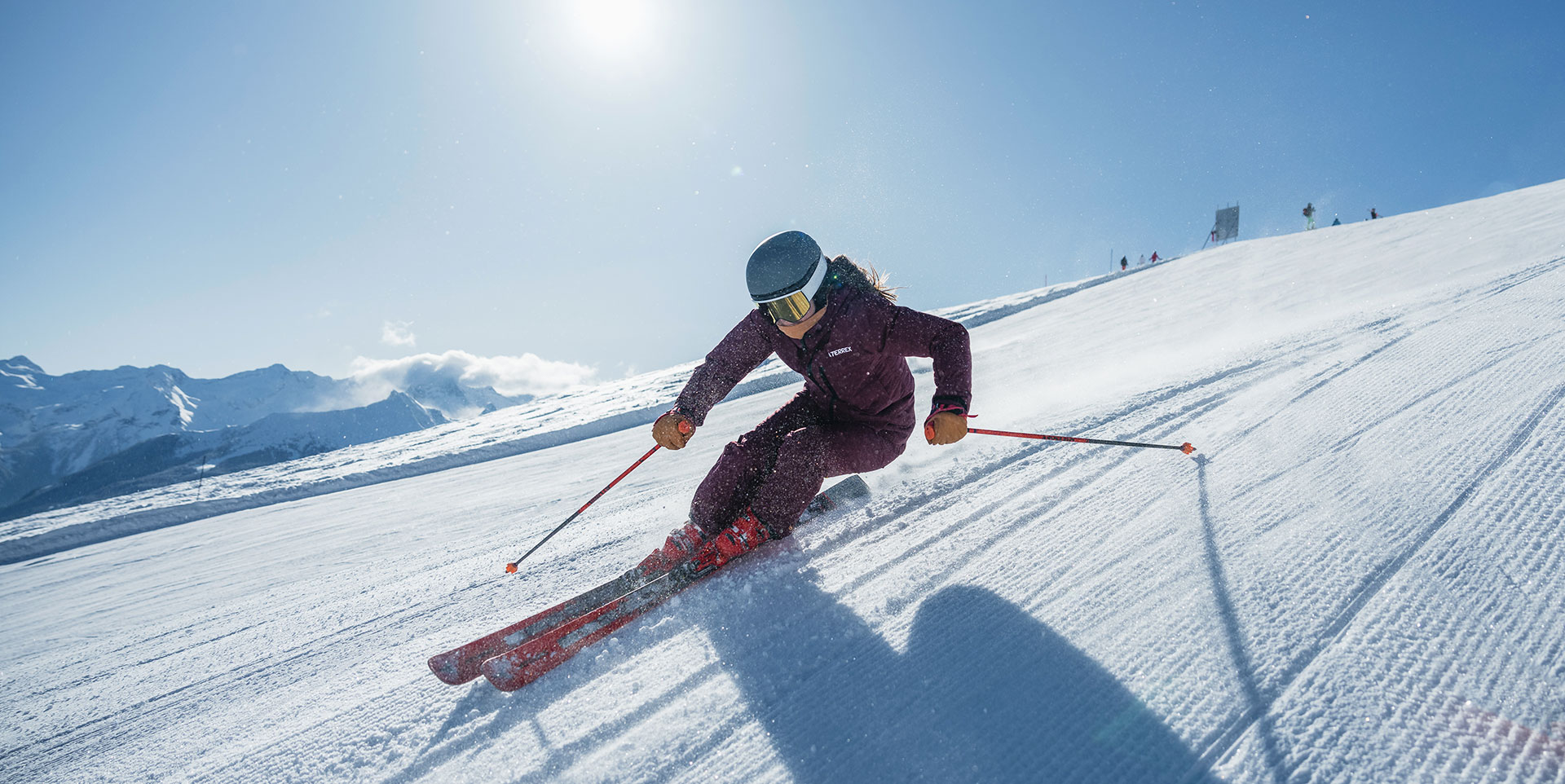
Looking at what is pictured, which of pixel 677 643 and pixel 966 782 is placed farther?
pixel 677 643

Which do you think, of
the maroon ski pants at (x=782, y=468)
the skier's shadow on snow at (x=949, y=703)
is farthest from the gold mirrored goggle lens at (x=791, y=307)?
the skier's shadow on snow at (x=949, y=703)

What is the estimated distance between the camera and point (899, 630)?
68.8 inches

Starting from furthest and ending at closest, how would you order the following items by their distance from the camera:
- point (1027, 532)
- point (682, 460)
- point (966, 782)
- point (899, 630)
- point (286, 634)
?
point (682, 460) < point (286, 634) < point (1027, 532) < point (899, 630) < point (966, 782)

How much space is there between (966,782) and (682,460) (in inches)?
182

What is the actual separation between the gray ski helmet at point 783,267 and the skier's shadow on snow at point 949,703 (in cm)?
120

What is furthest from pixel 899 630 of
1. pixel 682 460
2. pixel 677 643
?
pixel 682 460

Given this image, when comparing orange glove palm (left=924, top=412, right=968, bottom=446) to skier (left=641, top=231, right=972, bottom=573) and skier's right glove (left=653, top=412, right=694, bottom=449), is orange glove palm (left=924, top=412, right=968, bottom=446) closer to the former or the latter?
skier (left=641, top=231, right=972, bottom=573)

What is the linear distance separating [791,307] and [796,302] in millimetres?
→ 30

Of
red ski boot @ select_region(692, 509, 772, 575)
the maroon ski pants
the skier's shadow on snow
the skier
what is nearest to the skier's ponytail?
the skier

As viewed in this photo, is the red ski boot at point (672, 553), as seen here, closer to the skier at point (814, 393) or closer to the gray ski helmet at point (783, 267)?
the skier at point (814, 393)

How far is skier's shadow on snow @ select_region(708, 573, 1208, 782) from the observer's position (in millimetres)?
1238

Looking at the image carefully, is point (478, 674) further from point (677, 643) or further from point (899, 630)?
point (899, 630)

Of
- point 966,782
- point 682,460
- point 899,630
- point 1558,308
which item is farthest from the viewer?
point 682,460

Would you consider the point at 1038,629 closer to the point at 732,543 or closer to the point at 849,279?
the point at 732,543
